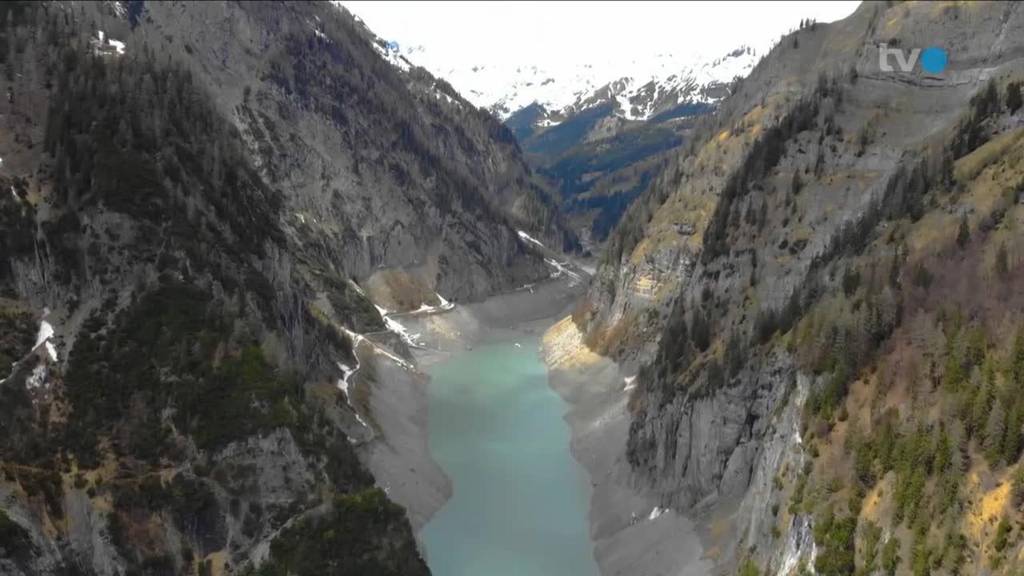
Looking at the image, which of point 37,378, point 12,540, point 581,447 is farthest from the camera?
point 581,447

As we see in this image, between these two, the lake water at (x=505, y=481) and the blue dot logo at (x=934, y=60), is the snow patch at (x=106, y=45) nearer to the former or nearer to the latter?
the lake water at (x=505, y=481)

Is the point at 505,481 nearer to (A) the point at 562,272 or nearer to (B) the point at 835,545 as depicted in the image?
(B) the point at 835,545

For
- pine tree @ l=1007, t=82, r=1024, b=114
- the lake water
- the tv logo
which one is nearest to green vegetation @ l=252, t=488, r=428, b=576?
the lake water

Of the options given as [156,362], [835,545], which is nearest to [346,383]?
[156,362]

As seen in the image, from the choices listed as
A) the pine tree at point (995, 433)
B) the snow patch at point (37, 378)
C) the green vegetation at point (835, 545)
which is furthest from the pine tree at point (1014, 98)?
the snow patch at point (37, 378)

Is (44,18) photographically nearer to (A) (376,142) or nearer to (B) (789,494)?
(B) (789,494)

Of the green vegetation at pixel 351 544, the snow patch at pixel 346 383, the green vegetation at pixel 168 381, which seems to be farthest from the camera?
the snow patch at pixel 346 383

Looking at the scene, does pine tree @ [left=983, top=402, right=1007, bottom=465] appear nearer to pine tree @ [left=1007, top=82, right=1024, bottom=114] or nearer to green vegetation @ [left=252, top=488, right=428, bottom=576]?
green vegetation @ [left=252, top=488, right=428, bottom=576]
